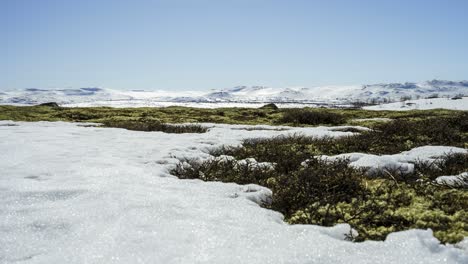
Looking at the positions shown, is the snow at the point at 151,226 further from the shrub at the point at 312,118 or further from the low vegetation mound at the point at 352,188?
the shrub at the point at 312,118

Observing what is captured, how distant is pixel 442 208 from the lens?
3373 mm

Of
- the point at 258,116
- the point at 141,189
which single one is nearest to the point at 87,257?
the point at 141,189

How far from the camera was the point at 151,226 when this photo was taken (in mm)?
3043

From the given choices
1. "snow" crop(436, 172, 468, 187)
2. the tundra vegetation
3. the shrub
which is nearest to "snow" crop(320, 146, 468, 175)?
the tundra vegetation

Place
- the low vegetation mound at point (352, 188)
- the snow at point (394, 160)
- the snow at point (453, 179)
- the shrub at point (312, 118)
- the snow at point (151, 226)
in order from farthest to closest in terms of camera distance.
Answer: the shrub at point (312, 118)
the snow at point (394, 160)
the snow at point (453, 179)
the low vegetation mound at point (352, 188)
the snow at point (151, 226)

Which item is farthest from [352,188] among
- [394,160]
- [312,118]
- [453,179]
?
[312,118]

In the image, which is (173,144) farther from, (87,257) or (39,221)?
(87,257)

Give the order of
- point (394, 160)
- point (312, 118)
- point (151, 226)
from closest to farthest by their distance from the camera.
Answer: point (151, 226)
point (394, 160)
point (312, 118)

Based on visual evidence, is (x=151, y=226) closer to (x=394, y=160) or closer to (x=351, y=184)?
(x=351, y=184)

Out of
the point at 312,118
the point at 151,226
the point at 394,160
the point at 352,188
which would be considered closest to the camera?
the point at 151,226

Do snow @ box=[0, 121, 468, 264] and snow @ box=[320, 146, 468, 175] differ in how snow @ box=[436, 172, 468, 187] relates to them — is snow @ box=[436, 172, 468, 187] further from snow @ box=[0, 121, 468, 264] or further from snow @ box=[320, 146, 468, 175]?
snow @ box=[0, 121, 468, 264]

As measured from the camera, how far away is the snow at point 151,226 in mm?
2529

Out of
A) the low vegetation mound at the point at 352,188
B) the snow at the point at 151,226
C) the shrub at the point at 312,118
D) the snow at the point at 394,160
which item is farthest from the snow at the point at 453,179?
the shrub at the point at 312,118

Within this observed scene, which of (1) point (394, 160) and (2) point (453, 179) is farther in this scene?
(1) point (394, 160)
